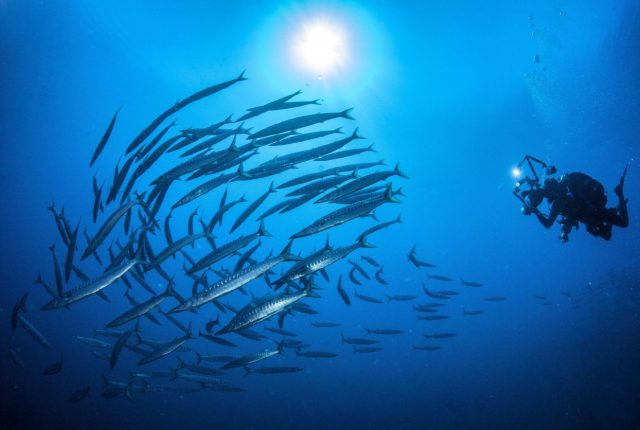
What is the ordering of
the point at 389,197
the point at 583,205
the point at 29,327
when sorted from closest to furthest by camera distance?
1. the point at 389,197
2. the point at 583,205
3. the point at 29,327

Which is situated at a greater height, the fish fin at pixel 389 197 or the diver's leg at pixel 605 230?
the diver's leg at pixel 605 230

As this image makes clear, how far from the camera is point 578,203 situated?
253 inches

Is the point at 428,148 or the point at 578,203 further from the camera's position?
the point at 428,148

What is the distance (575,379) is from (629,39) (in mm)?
22556

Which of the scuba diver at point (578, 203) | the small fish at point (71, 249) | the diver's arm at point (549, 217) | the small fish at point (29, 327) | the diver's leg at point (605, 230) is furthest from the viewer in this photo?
the small fish at point (29, 327)

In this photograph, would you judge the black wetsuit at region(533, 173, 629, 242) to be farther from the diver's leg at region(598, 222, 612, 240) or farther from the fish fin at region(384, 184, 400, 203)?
the fish fin at region(384, 184, 400, 203)

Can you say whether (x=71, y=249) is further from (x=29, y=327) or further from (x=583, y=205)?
(x=583, y=205)

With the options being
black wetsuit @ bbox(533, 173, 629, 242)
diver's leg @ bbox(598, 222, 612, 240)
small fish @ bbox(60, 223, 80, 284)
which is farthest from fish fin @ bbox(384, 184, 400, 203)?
diver's leg @ bbox(598, 222, 612, 240)

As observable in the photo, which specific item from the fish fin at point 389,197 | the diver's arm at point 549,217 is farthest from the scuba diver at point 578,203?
the fish fin at point 389,197

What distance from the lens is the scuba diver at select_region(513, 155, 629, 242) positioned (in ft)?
20.5

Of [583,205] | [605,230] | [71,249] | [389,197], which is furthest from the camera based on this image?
[605,230]

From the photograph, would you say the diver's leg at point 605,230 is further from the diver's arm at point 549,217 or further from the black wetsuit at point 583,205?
the diver's arm at point 549,217

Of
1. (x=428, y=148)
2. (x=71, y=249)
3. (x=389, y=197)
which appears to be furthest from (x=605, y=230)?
(x=428, y=148)

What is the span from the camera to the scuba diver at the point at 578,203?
6250 millimetres
